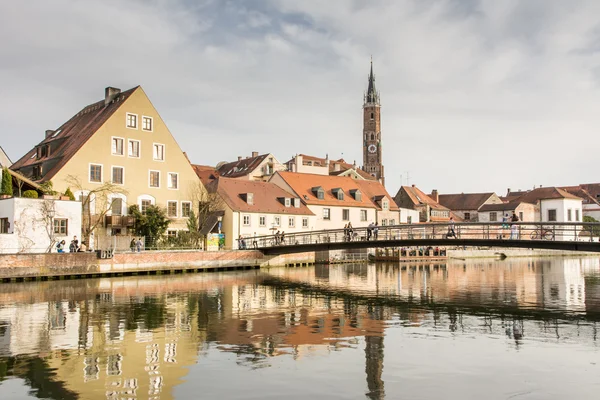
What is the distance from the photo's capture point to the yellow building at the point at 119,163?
5012cm

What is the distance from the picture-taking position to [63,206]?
144 ft

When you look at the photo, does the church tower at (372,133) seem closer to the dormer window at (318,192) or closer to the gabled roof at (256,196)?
the dormer window at (318,192)

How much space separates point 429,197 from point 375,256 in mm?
35094

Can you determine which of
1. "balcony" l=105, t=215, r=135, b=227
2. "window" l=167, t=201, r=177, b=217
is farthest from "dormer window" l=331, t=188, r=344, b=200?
"balcony" l=105, t=215, r=135, b=227

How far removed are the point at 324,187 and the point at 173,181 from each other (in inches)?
924

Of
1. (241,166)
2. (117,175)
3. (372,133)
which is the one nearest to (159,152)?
(117,175)

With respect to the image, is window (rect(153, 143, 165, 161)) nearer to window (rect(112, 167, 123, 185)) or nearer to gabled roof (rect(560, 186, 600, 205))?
window (rect(112, 167, 123, 185))

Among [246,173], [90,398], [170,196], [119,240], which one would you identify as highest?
[246,173]

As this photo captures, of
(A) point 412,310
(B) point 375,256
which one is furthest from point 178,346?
(B) point 375,256

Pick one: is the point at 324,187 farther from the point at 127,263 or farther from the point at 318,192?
the point at 127,263

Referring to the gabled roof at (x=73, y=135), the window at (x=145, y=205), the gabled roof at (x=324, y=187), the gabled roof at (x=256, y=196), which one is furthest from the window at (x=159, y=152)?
the gabled roof at (x=324, y=187)

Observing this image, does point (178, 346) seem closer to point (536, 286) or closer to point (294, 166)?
point (536, 286)

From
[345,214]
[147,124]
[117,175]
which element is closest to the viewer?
[117,175]

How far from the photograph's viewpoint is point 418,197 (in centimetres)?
9850
